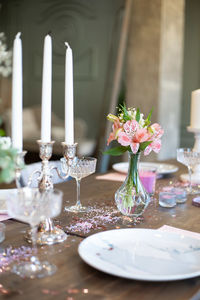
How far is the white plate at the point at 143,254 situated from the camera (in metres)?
0.89

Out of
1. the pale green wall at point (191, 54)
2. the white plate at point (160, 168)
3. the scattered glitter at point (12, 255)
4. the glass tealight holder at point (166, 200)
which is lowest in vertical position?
the scattered glitter at point (12, 255)

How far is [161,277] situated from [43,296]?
9.4 inches

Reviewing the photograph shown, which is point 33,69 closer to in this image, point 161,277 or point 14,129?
point 14,129

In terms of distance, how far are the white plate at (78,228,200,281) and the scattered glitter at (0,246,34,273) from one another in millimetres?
135

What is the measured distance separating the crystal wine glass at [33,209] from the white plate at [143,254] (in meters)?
0.11

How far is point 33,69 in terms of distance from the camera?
4082mm

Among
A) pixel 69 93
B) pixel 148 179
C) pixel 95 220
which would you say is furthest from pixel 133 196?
pixel 69 93

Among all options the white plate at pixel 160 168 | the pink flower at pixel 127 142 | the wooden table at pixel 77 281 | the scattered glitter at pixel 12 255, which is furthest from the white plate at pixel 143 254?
the white plate at pixel 160 168

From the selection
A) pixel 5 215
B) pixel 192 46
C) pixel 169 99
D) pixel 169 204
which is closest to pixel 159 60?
pixel 169 99

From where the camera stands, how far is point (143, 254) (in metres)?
1.00

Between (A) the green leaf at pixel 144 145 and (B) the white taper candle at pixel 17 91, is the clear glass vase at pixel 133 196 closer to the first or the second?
(A) the green leaf at pixel 144 145

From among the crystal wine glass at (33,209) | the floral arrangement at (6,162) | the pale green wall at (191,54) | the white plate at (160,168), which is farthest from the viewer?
the pale green wall at (191,54)

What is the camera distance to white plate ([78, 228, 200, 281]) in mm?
885

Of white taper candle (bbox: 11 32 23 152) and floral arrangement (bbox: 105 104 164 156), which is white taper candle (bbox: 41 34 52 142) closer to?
white taper candle (bbox: 11 32 23 152)
